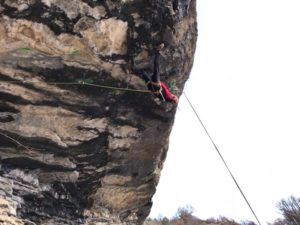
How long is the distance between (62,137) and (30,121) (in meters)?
0.89

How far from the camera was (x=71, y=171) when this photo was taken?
891 centimetres

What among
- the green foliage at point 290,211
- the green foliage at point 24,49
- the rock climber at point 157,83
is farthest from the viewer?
the green foliage at point 290,211

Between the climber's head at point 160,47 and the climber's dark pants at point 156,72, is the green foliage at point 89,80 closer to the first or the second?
the climber's dark pants at point 156,72

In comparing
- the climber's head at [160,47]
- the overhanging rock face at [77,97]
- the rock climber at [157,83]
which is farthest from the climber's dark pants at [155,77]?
the overhanging rock face at [77,97]

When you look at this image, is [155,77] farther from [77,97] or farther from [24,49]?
[24,49]

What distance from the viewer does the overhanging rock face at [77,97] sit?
290 inches

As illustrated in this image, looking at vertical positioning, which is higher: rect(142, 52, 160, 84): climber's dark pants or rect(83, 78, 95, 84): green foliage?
rect(83, 78, 95, 84): green foliage

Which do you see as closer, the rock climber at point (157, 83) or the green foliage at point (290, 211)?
the rock climber at point (157, 83)

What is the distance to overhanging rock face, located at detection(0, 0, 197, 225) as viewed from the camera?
7371 millimetres

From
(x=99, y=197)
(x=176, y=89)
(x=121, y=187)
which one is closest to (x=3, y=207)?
(x=99, y=197)

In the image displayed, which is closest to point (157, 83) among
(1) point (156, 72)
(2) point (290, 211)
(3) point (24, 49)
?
(1) point (156, 72)

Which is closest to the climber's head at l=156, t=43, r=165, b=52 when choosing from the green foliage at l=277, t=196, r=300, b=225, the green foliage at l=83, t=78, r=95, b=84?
the green foliage at l=83, t=78, r=95, b=84

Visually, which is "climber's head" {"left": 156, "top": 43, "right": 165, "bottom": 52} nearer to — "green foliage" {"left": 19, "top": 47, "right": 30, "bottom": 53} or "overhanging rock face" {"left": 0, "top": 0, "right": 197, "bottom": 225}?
"overhanging rock face" {"left": 0, "top": 0, "right": 197, "bottom": 225}

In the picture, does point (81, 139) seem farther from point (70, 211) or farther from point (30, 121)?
point (70, 211)
